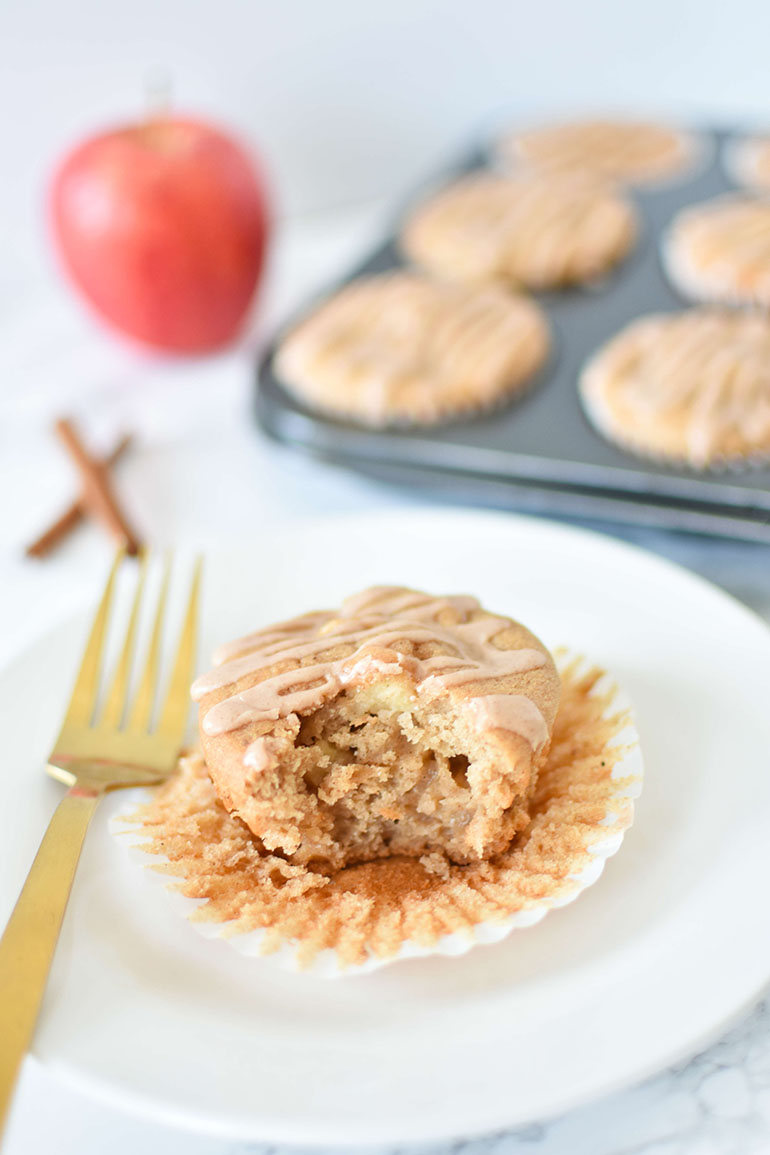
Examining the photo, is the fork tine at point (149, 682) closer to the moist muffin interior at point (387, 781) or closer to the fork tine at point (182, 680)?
the fork tine at point (182, 680)

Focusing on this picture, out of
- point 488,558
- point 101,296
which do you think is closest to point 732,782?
point 488,558

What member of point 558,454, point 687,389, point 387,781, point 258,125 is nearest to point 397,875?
point 387,781

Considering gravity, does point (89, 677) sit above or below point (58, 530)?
above

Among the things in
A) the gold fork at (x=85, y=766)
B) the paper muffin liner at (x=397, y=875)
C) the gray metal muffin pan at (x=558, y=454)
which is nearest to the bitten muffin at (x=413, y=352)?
the gray metal muffin pan at (x=558, y=454)

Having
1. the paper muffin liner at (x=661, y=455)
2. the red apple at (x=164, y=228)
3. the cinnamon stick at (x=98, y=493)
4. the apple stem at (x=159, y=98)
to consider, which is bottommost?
the paper muffin liner at (x=661, y=455)

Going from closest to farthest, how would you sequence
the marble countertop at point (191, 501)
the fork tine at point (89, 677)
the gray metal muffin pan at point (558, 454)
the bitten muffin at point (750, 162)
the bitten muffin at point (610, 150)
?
the marble countertop at point (191, 501) → the fork tine at point (89, 677) → the gray metal muffin pan at point (558, 454) → the bitten muffin at point (750, 162) → the bitten muffin at point (610, 150)

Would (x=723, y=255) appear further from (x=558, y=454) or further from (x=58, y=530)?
(x=58, y=530)

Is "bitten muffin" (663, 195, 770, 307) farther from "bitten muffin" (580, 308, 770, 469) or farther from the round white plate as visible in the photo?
the round white plate
